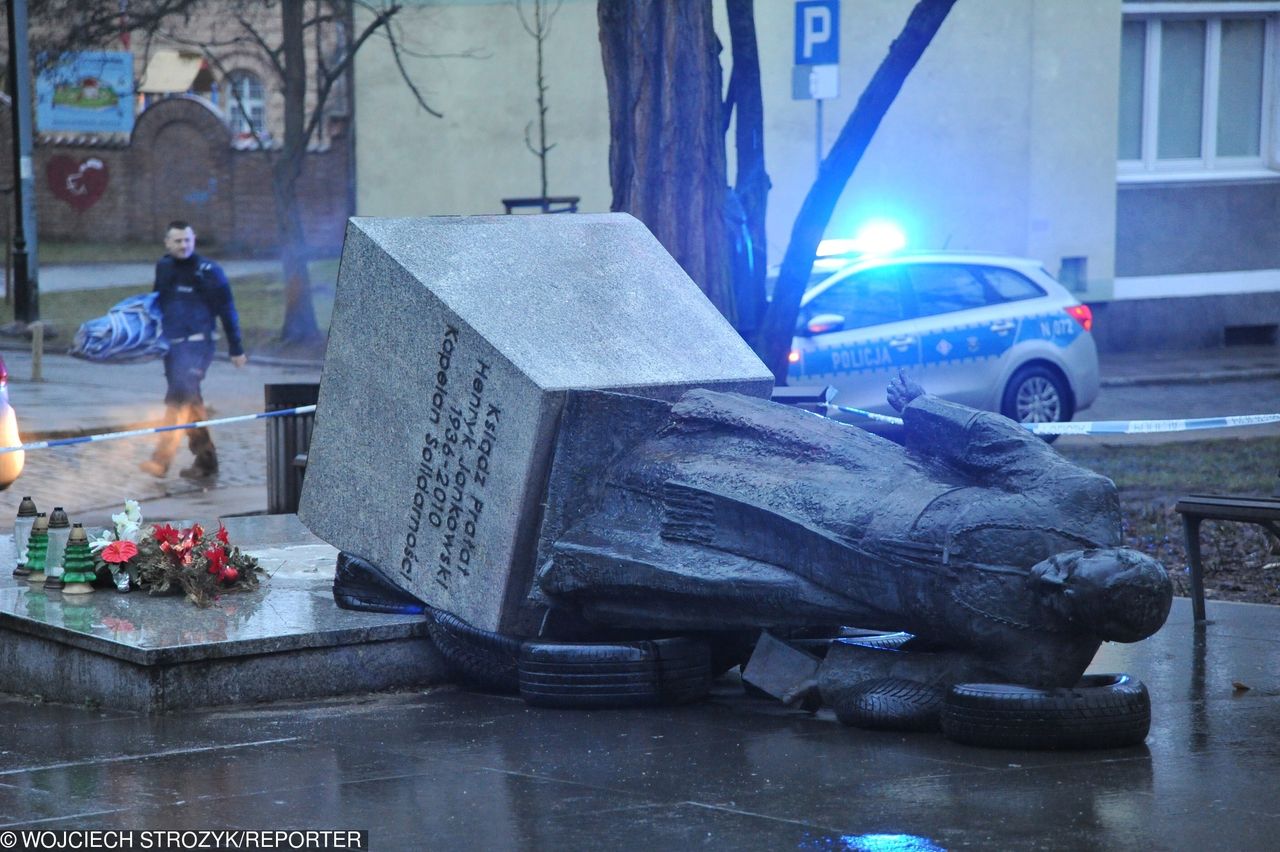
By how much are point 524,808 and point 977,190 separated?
62.3 feet

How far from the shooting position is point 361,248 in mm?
7348

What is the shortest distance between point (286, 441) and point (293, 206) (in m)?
13.6

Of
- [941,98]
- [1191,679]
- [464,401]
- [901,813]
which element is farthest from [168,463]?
[941,98]

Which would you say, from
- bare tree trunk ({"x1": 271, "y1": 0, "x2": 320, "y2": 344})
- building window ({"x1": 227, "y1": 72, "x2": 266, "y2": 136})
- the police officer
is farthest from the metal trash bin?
building window ({"x1": 227, "y1": 72, "x2": 266, "y2": 136})

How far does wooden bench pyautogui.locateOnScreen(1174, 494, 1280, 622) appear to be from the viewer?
8.15m

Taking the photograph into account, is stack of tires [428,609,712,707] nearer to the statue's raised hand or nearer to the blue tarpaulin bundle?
the statue's raised hand

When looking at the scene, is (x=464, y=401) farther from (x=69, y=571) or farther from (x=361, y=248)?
(x=69, y=571)

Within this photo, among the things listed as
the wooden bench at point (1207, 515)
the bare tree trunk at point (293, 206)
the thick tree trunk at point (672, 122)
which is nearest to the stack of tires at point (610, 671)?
the wooden bench at point (1207, 515)

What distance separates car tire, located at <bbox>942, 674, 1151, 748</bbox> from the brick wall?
31.6 meters

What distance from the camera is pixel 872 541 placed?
605 centimetres

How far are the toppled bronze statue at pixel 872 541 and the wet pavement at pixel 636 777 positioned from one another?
364 millimetres

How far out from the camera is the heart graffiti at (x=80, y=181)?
128ft

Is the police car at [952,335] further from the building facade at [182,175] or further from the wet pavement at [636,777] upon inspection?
the building facade at [182,175]

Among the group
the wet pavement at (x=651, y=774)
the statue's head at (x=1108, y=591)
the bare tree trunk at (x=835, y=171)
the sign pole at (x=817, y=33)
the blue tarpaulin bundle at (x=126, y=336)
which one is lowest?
the wet pavement at (x=651, y=774)
